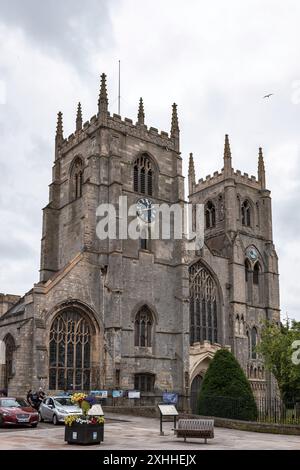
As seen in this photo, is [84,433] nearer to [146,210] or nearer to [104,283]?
[104,283]

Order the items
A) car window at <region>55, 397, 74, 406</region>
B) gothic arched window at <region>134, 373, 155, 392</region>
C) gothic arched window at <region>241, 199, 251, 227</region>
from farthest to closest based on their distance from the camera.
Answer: gothic arched window at <region>241, 199, 251, 227</region>
gothic arched window at <region>134, 373, 155, 392</region>
car window at <region>55, 397, 74, 406</region>

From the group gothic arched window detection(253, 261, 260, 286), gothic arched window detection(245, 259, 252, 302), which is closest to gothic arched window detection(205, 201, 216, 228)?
gothic arched window detection(245, 259, 252, 302)

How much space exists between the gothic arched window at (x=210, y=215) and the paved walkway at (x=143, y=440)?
31.1 meters

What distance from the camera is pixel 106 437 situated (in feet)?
68.7

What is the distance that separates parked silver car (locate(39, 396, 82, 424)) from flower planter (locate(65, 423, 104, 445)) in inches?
305

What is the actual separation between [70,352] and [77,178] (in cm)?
1363

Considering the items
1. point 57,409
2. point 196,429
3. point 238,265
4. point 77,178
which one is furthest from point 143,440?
point 238,265

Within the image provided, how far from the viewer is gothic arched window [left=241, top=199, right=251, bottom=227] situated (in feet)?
180

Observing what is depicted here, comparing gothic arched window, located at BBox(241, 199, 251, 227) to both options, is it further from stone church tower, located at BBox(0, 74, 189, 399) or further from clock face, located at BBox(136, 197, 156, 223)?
clock face, located at BBox(136, 197, 156, 223)

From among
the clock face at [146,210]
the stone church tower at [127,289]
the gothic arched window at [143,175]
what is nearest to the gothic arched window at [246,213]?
the stone church tower at [127,289]
